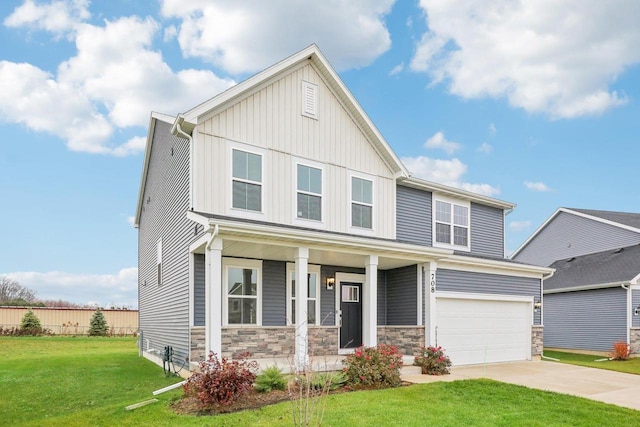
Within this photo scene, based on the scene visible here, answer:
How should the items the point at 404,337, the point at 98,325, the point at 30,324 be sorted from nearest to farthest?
the point at 404,337
the point at 30,324
the point at 98,325

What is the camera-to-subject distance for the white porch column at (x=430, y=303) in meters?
12.5

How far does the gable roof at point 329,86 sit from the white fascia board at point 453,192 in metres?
0.64

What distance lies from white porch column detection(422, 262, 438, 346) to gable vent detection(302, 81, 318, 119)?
205 inches

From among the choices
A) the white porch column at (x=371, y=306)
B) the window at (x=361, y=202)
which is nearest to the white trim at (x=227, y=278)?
the white porch column at (x=371, y=306)

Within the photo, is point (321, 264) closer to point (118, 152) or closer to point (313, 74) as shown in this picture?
point (313, 74)

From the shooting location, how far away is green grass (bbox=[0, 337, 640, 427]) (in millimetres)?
7051

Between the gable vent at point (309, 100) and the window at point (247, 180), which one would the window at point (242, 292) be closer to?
the window at point (247, 180)

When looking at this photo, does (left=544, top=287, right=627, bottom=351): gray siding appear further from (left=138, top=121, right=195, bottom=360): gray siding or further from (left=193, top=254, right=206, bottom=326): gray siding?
(left=138, top=121, right=195, bottom=360): gray siding

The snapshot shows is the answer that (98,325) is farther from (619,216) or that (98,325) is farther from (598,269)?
(619,216)

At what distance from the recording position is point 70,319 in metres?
31.1

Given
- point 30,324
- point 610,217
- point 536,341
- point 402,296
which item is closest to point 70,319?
point 30,324

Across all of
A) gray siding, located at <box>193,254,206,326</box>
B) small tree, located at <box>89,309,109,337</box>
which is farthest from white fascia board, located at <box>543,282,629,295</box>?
small tree, located at <box>89,309,109,337</box>

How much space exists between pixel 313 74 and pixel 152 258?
8.52 m

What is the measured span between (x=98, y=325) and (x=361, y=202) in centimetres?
2446
